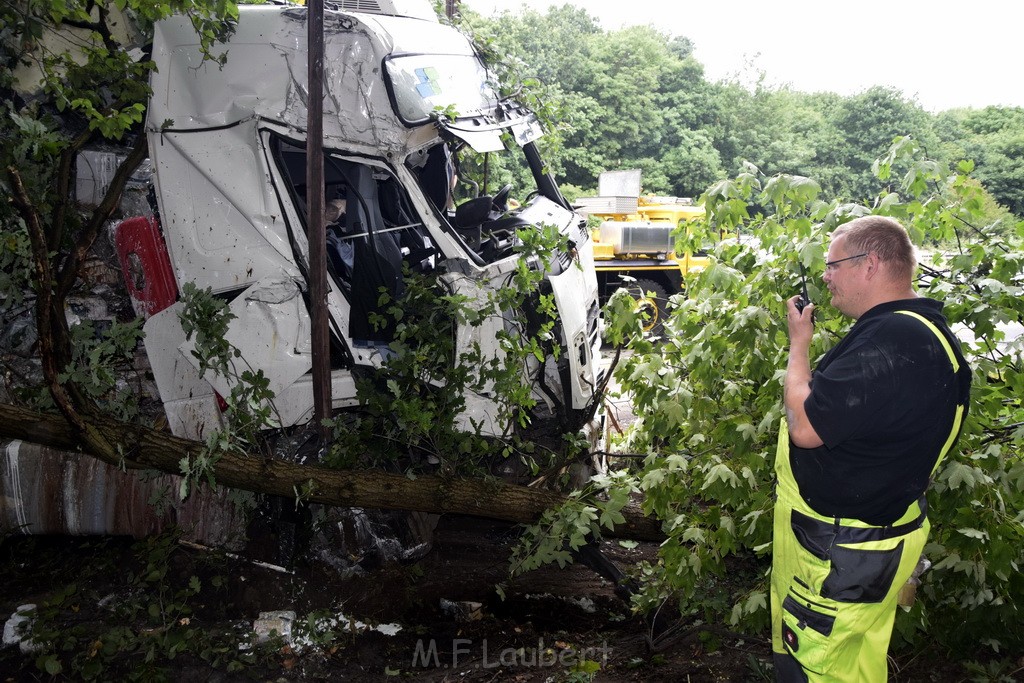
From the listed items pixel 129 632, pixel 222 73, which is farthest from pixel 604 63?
pixel 129 632

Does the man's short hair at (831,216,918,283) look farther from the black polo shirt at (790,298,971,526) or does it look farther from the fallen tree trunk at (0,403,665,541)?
the fallen tree trunk at (0,403,665,541)

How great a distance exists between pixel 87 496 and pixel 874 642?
3679 mm

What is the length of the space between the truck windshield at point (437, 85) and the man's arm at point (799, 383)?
219 centimetres

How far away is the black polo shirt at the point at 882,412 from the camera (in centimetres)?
200

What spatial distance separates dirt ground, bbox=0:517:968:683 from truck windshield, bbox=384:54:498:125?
2305 millimetres

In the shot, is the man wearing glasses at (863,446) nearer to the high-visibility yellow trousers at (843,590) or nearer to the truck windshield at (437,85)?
the high-visibility yellow trousers at (843,590)

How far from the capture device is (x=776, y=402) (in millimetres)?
3002

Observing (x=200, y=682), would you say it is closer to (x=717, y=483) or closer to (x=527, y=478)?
(x=527, y=478)

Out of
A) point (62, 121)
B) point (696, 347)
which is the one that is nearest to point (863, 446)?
point (696, 347)

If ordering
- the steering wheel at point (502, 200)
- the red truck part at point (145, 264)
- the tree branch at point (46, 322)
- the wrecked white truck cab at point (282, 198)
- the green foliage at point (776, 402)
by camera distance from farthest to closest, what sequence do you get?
the steering wheel at point (502, 200) → the red truck part at point (145, 264) → the wrecked white truck cab at point (282, 198) → the tree branch at point (46, 322) → the green foliage at point (776, 402)

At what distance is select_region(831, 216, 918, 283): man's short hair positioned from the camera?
211 cm

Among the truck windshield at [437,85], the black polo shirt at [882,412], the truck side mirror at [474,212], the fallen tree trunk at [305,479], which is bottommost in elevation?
the fallen tree trunk at [305,479]

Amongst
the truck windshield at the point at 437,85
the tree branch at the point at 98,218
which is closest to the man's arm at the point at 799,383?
the truck windshield at the point at 437,85

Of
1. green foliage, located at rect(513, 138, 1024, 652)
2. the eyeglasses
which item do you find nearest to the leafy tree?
green foliage, located at rect(513, 138, 1024, 652)
